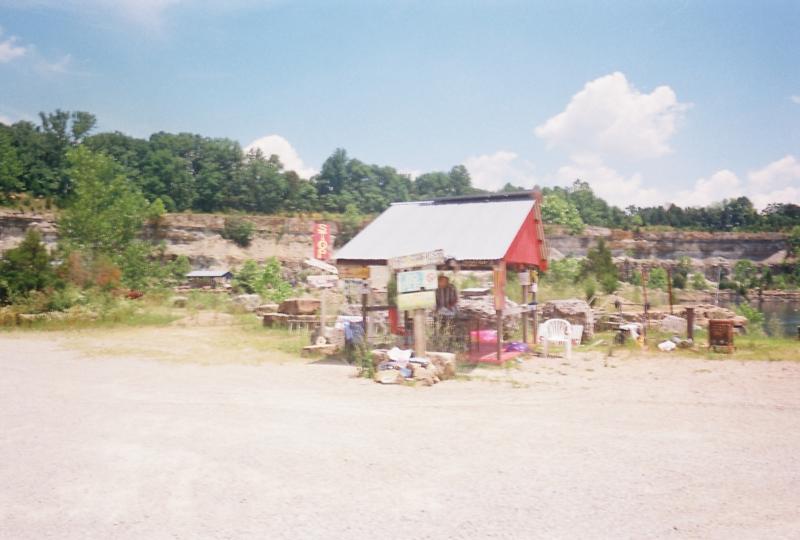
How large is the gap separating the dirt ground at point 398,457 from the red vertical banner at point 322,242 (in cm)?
631

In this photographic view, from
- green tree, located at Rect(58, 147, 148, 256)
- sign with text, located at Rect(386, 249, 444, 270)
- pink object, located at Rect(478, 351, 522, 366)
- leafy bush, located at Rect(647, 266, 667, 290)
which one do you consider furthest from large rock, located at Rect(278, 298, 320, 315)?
leafy bush, located at Rect(647, 266, 667, 290)

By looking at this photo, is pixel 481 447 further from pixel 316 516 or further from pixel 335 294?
pixel 335 294

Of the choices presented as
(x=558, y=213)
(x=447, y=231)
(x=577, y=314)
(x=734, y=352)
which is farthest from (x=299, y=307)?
(x=558, y=213)

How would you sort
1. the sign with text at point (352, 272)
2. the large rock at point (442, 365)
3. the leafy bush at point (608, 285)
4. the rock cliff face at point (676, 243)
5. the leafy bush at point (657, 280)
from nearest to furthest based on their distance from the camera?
the large rock at point (442, 365)
the sign with text at point (352, 272)
the leafy bush at point (608, 285)
the leafy bush at point (657, 280)
the rock cliff face at point (676, 243)

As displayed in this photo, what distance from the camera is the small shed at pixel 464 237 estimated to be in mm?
12133

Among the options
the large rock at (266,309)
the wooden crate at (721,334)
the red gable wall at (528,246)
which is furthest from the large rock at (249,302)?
the wooden crate at (721,334)

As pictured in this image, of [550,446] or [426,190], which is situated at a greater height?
[426,190]

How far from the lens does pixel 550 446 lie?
5.94 metres

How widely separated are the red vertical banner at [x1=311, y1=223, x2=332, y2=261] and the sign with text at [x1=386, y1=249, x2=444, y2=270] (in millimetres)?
4932

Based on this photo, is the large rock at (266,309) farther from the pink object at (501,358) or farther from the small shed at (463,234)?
the pink object at (501,358)

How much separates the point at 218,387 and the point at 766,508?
814 cm

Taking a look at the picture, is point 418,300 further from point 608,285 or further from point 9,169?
point 9,169

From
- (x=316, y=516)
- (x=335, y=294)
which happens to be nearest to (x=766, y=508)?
(x=316, y=516)

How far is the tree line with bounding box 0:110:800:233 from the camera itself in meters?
65.3
